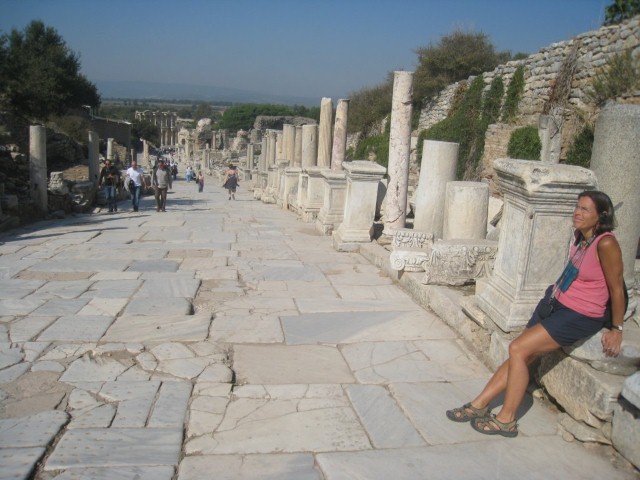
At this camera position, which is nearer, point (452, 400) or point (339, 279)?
point (452, 400)

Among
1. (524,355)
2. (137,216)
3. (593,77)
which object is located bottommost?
(137,216)

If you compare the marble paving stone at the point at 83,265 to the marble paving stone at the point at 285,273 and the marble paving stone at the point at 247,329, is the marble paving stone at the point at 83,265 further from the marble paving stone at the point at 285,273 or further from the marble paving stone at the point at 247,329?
the marble paving stone at the point at 247,329

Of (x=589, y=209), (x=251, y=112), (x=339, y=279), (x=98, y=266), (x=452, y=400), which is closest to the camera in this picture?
(x=589, y=209)

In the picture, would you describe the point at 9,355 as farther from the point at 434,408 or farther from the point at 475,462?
the point at 475,462

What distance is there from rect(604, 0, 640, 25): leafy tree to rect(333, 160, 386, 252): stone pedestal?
40.4ft

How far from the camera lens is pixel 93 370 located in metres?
4.10

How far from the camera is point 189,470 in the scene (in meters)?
2.89

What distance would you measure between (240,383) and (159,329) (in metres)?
1.35

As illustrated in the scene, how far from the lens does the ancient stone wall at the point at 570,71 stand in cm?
1407

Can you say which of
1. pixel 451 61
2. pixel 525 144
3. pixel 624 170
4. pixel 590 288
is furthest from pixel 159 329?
pixel 451 61

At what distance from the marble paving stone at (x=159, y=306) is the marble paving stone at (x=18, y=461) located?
2494mm

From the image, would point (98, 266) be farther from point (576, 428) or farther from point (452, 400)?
point (576, 428)

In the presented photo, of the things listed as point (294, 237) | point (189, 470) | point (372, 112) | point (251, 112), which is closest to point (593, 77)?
point (294, 237)

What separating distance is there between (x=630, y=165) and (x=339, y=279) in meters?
3.77
